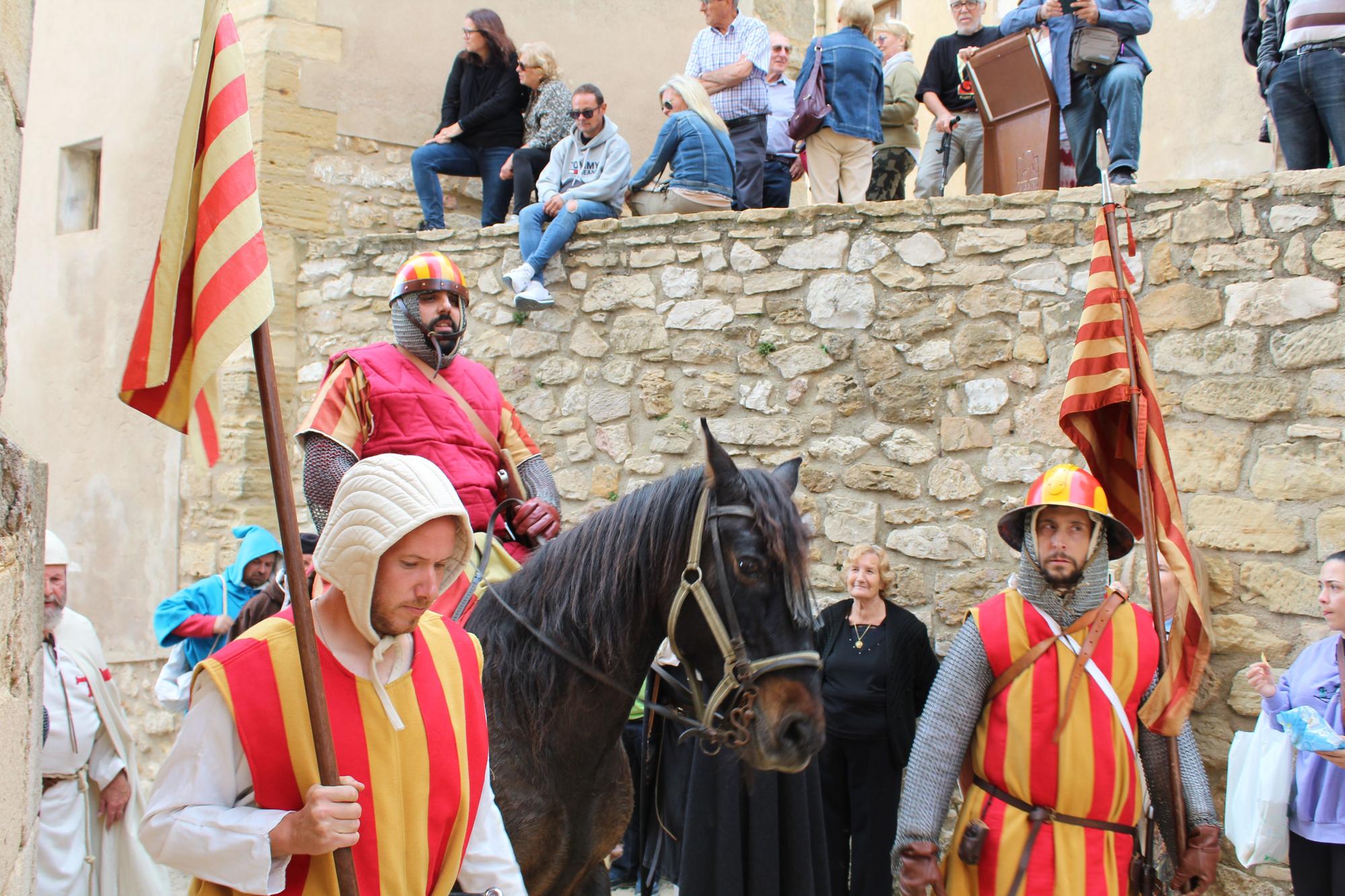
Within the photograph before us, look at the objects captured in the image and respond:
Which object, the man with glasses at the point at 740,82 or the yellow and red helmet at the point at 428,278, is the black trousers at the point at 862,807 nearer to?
the yellow and red helmet at the point at 428,278

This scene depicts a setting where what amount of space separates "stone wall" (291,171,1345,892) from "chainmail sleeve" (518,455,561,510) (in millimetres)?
2363

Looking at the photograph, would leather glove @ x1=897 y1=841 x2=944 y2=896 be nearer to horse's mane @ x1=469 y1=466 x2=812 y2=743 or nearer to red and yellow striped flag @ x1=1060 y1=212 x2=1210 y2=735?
red and yellow striped flag @ x1=1060 y1=212 x2=1210 y2=735

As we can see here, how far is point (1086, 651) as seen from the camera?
12.1ft

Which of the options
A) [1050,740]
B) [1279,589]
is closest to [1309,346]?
[1279,589]

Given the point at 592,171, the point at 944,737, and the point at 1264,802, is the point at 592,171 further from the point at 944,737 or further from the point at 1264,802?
the point at 1264,802

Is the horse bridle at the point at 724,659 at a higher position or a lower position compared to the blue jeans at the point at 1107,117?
lower

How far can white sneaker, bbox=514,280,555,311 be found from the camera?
7367 mm

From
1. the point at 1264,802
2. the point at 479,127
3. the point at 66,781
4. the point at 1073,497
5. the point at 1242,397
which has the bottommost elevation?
the point at 66,781

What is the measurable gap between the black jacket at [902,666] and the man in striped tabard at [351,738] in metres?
3.02

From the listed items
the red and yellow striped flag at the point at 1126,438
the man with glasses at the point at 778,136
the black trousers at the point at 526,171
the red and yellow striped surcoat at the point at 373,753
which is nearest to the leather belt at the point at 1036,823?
the red and yellow striped flag at the point at 1126,438

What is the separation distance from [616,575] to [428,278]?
62.0 inches

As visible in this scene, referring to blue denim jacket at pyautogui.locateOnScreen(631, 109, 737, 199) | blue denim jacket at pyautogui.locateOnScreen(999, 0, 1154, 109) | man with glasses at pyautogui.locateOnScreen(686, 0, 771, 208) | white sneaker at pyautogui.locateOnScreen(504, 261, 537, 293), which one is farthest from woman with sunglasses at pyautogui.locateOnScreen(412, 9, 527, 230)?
blue denim jacket at pyautogui.locateOnScreen(999, 0, 1154, 109)

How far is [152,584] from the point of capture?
8641 millimetres

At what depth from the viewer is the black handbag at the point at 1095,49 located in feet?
21.6
